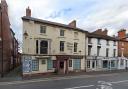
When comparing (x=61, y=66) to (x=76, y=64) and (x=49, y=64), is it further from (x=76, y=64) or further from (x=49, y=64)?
(x=76, y=64)

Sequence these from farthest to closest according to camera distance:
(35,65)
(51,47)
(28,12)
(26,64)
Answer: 1. (51,47)
2. (28,12)
3. (35,65)
4. (26,64)

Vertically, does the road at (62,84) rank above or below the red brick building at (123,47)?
below

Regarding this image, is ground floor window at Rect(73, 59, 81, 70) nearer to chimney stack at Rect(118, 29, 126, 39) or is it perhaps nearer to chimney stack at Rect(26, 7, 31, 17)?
chimney stack at Rect(26, 7, 31, 17)

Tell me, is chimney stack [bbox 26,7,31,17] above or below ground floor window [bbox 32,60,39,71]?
above

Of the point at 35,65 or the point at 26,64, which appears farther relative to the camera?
the point at 35,65

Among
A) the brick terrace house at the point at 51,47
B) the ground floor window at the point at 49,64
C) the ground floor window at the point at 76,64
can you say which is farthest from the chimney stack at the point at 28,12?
the ground floor window at the point at 76,64

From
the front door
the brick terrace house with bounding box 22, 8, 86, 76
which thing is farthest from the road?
the front door

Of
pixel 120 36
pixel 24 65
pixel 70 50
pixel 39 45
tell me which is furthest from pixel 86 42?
pixel 120 36

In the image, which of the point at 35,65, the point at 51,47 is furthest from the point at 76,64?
the point at 35,65

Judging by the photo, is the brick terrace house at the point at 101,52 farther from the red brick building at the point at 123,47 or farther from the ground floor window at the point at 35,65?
the ground floor window at the point at 35,65

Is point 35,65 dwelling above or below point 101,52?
below

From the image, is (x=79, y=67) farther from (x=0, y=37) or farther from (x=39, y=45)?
(x=0, y=37)

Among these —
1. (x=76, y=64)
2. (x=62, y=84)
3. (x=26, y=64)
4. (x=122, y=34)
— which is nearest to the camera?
(x=62, y=84)

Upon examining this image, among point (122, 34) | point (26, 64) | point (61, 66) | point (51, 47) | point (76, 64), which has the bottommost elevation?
point (61, 66)
